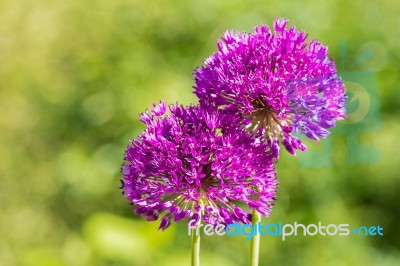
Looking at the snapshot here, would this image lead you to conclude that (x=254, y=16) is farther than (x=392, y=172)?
Yes

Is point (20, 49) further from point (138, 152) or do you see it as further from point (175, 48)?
point (138, 152)

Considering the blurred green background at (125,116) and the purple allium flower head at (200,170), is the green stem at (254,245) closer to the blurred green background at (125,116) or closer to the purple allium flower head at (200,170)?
the purple allium flower head at (200,170)

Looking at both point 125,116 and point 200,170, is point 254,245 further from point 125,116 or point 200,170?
point 125,116

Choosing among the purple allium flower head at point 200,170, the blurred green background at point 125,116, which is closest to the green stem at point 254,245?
the purple allium flower head at point 200,170

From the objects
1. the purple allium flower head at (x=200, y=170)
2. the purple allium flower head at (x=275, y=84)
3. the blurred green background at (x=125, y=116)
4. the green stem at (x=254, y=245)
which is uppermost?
the blurred green background at (x=125, y=116)

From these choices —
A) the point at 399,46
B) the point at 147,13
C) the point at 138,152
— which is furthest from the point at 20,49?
the point at 138,152

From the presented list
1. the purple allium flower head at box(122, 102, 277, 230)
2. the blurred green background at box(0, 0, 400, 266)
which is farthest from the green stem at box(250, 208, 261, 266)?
the blurred green background at box(0, 0, 400, 266)
